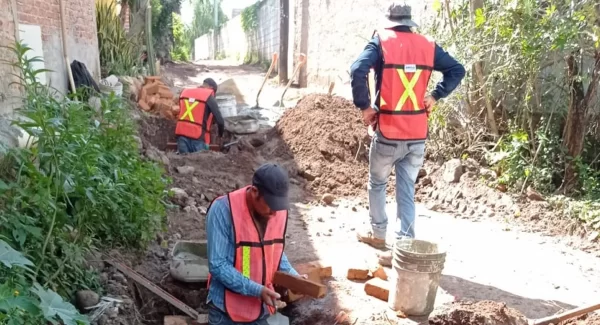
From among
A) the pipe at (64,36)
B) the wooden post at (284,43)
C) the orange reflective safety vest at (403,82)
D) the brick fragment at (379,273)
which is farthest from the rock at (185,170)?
the wooden post at (284,43)

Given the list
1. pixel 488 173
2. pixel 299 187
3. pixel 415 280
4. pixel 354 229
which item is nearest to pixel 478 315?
pixel 415 280

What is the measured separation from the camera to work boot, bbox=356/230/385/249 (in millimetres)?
4551

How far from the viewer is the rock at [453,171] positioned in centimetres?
623

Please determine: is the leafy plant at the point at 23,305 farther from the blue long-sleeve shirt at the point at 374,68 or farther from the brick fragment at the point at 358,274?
the blue long-sleeve shirt at the point at 374,68

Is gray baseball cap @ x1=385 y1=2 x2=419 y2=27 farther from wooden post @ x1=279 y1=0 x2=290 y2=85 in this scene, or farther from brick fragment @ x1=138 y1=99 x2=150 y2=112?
wooden post @ x1=279 y1=0 x2=290 y2=85

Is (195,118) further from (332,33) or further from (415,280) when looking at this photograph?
(332,33)

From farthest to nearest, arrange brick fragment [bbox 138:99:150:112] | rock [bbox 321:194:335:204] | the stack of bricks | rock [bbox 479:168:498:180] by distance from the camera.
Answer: the stack of bricks < brick fragment [bbox 138:99:150:112] < rock [bbox 321:194:335:204] < rock [bbox 479:168:498:180]

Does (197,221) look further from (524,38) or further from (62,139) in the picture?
(524,38)

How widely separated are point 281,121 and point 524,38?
434 centimetres

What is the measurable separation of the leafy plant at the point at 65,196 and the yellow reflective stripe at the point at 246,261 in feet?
2.83

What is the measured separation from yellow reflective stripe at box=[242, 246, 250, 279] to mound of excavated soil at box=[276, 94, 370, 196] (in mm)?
3788

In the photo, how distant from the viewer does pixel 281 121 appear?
873 centimetres

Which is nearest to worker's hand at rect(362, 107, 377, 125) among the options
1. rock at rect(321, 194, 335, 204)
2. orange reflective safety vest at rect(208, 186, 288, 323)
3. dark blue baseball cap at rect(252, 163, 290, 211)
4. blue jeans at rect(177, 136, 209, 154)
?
orange reflective safety vest at rect(208, 186, 288, 323)

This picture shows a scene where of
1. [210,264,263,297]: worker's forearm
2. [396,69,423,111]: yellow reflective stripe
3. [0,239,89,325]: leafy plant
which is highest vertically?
[396,69,423,111]: yellow reflective stripe
